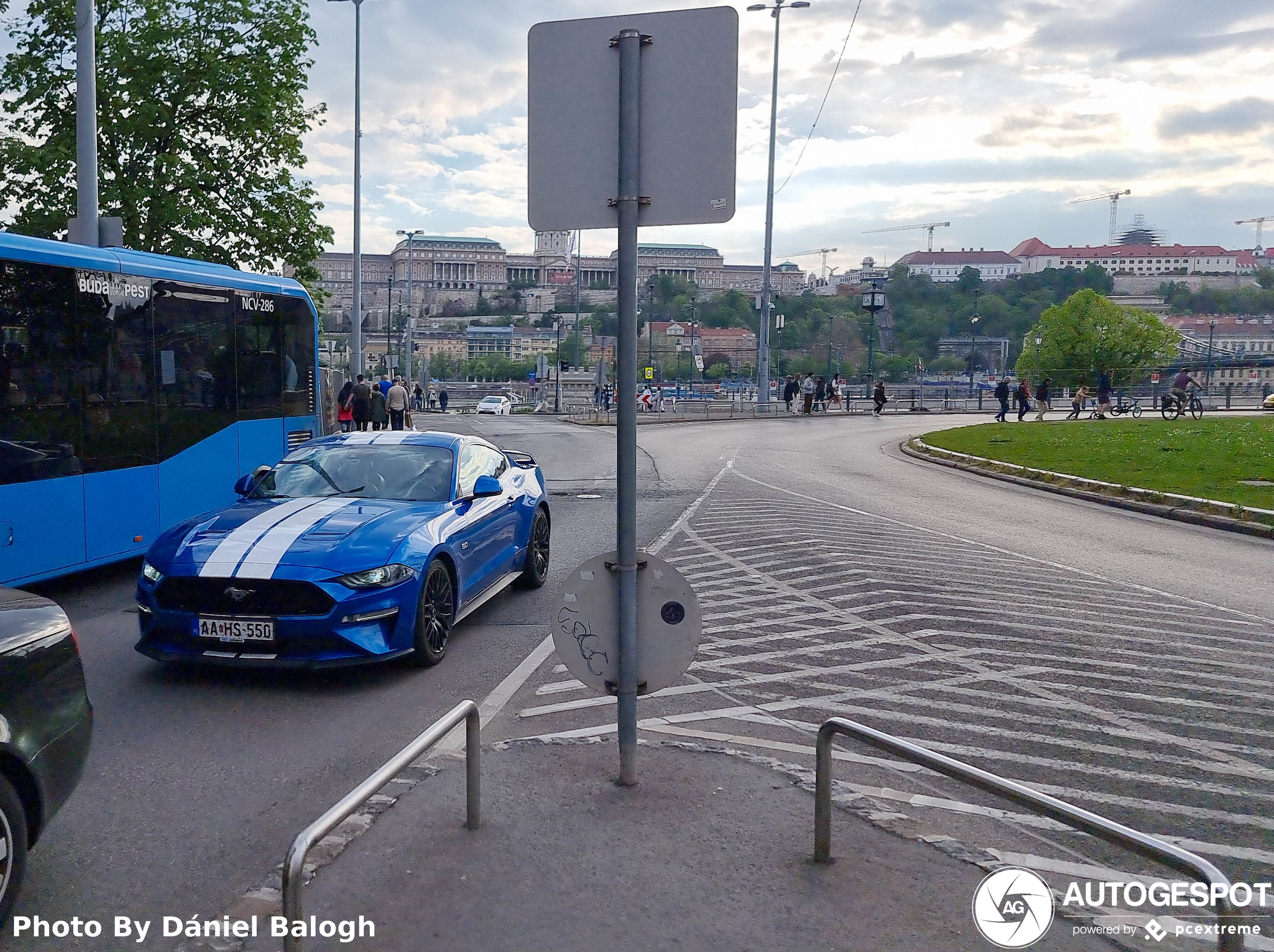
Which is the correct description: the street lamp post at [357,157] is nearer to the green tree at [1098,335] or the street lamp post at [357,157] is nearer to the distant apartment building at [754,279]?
the green tree at [1098,335]

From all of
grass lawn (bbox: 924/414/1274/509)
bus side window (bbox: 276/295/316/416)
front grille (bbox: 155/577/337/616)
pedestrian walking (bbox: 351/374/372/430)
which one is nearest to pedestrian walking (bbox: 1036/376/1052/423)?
grass lawn (bbox: 924/414/1274/509)

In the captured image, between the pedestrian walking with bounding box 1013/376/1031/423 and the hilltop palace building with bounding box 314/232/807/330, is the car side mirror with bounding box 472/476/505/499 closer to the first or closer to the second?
the pedestrian walking with bounding box 1013/376/1031/423

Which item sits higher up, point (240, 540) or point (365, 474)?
point (365, 474)

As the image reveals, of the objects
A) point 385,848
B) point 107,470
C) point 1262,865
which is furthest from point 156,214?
point 1262,865

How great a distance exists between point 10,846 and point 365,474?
4.72 meters

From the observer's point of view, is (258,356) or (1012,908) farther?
(258,356)

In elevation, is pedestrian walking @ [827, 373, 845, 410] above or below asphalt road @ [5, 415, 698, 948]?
above

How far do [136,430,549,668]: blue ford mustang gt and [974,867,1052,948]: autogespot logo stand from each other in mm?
3799

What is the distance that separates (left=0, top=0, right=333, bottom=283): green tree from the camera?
64.2 ft

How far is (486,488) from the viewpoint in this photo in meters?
7.84

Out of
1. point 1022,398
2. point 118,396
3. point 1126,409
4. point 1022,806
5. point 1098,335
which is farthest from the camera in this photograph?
point 1098,335

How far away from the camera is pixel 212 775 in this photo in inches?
190

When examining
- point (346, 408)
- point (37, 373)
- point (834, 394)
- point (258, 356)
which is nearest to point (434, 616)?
point (37, 373)

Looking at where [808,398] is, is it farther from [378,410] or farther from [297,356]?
[297,356]
